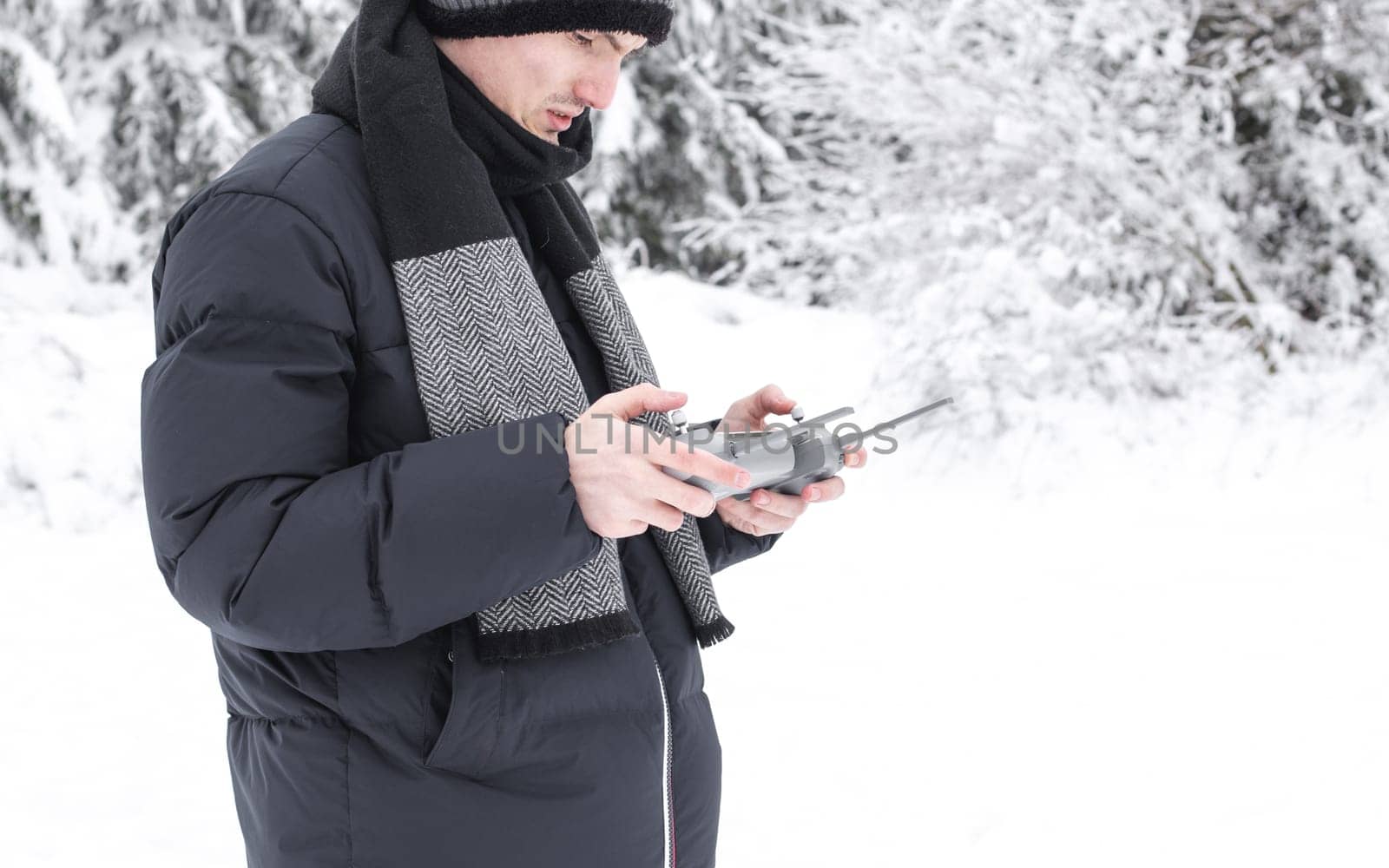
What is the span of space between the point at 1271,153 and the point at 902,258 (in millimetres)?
2170

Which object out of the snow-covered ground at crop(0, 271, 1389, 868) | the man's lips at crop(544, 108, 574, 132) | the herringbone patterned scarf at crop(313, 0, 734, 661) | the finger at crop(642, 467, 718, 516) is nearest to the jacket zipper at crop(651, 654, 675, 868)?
the herringbone patterned scarf at crop(313, 0, 734, 661)

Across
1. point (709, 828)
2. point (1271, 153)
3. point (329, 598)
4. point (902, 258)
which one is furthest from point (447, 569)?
point (1271, 153)

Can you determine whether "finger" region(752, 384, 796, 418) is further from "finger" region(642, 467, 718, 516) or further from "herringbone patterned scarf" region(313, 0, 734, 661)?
"finger" region(642, 467, 718, 516)

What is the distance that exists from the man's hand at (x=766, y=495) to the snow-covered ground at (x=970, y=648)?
62.6 inches

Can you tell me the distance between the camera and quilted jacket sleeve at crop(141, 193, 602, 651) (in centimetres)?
101

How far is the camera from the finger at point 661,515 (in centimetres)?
104

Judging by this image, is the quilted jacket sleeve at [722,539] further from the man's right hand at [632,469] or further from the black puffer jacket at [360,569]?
the man's right hand at [632,469]

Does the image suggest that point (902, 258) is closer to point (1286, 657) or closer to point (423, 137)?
point (1286, 657)

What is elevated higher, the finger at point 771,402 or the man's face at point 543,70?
the man's face at point 543,70

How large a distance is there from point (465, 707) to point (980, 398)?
13.0ft

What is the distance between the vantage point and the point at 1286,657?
346 cm

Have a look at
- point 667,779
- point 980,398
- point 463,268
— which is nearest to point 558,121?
point 463,268

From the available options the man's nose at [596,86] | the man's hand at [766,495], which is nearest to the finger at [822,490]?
the man's hand at [766,495]

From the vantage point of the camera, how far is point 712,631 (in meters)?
1.40
